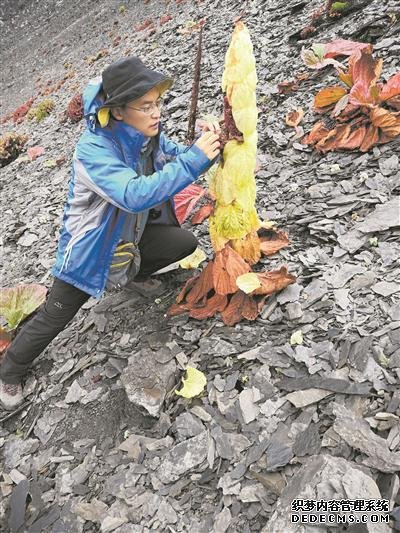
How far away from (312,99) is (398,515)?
5.05m

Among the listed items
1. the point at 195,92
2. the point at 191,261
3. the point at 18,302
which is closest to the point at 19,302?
the point at 18,302

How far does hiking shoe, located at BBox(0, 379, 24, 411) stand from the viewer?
3.95 metres

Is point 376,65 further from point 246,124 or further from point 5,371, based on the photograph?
point 5,371

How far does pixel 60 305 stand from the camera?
12.3ft

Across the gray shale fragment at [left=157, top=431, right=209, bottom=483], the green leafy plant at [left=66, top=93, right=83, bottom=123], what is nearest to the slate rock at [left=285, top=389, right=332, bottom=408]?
the gray shale fragment at [left=157, top=431, right=209, bottom=483]

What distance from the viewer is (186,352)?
12.1 ft

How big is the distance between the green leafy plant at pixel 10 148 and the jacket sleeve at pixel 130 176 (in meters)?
7.93

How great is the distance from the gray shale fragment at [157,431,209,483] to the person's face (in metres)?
2.10

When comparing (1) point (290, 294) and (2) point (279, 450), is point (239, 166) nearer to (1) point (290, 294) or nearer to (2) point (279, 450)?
(1) point (290, 294)

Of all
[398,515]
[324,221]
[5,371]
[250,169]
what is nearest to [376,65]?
[324,221]

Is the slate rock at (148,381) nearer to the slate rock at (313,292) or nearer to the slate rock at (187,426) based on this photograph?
the slate rock at (187,426)

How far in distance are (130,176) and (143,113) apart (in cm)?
44

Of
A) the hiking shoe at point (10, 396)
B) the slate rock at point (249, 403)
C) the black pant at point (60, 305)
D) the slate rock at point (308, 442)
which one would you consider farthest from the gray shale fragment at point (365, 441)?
the hiking shoe at point (10, 396)

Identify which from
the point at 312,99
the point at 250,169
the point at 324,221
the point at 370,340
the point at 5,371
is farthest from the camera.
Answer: the point at 312,99
